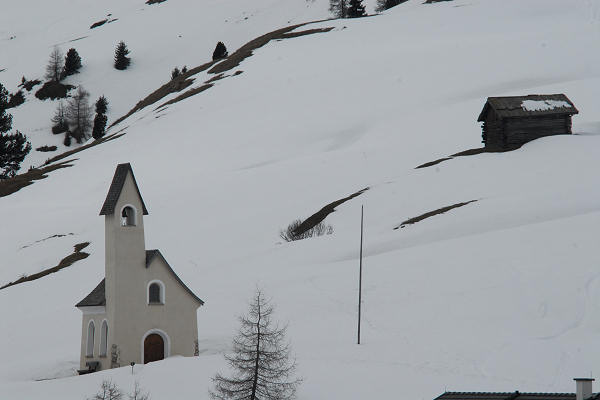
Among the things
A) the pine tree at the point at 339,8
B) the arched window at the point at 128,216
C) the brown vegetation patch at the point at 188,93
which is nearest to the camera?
the arched window at the point at 128,216

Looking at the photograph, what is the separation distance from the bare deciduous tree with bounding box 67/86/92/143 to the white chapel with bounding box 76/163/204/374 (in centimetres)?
8804

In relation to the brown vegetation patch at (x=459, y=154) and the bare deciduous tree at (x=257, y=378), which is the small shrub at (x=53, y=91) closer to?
the brown vegetation patch at (x=459, y=154)

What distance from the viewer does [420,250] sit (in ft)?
154

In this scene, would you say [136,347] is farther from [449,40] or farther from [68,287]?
[449,40]

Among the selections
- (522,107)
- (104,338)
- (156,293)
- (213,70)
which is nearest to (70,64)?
(213,70)

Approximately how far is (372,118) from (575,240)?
42433 mm

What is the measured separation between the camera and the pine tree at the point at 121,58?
14012 cm

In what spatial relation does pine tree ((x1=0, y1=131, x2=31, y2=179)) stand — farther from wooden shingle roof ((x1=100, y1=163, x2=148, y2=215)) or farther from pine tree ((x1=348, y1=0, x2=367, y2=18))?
wooden shingle roof ((x1=100, y1=163, x2=148, y2=215))

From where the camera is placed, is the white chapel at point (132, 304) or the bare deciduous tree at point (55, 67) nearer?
the white chapel at point (132, 304)

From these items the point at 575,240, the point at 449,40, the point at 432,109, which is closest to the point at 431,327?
the point at 575,240

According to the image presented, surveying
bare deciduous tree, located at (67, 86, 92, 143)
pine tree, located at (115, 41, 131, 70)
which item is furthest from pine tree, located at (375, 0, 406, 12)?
bare deciduous tree, located at (67, 86, 92, 143)

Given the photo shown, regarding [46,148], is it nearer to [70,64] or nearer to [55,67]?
[70,64]

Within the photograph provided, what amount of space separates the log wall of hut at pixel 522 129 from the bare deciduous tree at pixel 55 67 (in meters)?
87.9

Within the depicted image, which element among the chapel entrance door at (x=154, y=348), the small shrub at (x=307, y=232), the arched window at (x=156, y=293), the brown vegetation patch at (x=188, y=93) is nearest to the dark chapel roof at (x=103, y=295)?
the arched window at (x=156, y=293)
